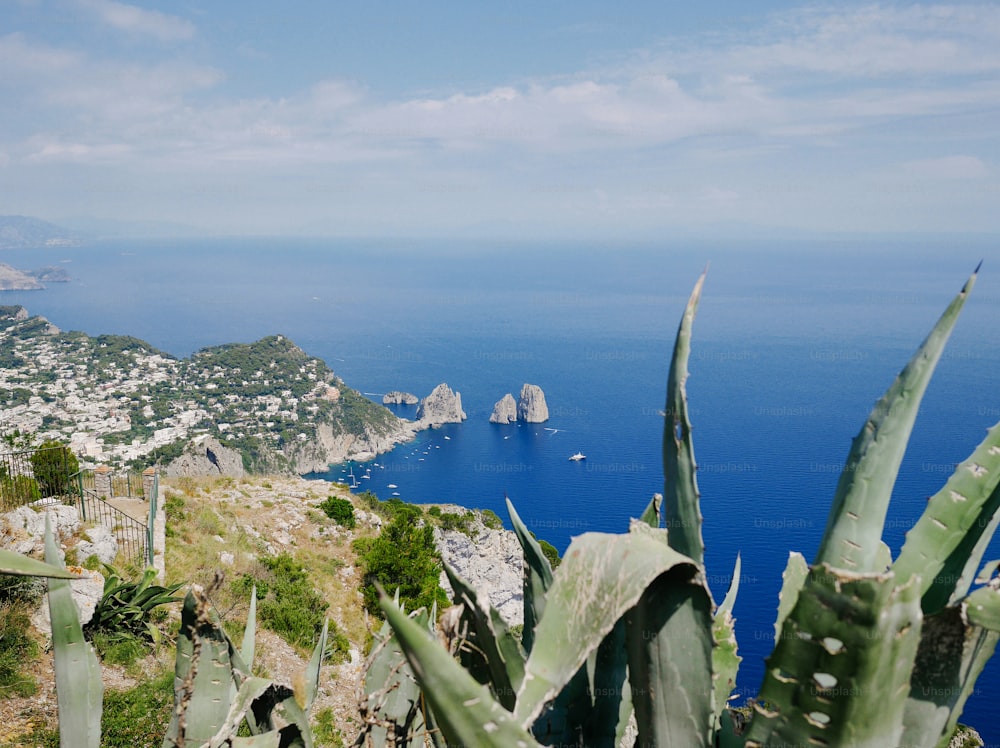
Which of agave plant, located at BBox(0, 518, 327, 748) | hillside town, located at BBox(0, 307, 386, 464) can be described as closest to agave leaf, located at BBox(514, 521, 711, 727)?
agave plant, located at BBox(0, 518, 327, 748)

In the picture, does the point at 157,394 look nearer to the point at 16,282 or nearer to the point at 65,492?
the point at 65,492

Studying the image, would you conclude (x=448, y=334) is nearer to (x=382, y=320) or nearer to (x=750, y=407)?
(x=382, y=320)

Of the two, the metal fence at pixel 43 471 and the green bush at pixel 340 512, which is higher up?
the metal fence at pixel 43 471

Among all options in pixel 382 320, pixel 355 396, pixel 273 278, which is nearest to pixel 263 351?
pixel 355 396

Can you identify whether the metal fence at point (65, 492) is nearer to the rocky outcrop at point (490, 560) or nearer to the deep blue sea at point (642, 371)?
the deep blue sea at point (642, 371)

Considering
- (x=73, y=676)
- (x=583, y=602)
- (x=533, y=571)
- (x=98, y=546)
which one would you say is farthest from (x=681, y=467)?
(x=98, y=546)

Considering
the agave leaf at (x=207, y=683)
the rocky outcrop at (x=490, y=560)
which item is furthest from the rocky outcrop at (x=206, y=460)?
the agave leaf at (x=207, y=683)

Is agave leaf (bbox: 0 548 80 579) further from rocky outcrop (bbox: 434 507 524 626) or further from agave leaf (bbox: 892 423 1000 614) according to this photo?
rocky outcrop (bbox: 434 507 524 626)

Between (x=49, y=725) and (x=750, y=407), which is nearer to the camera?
(x=49, y=725)
